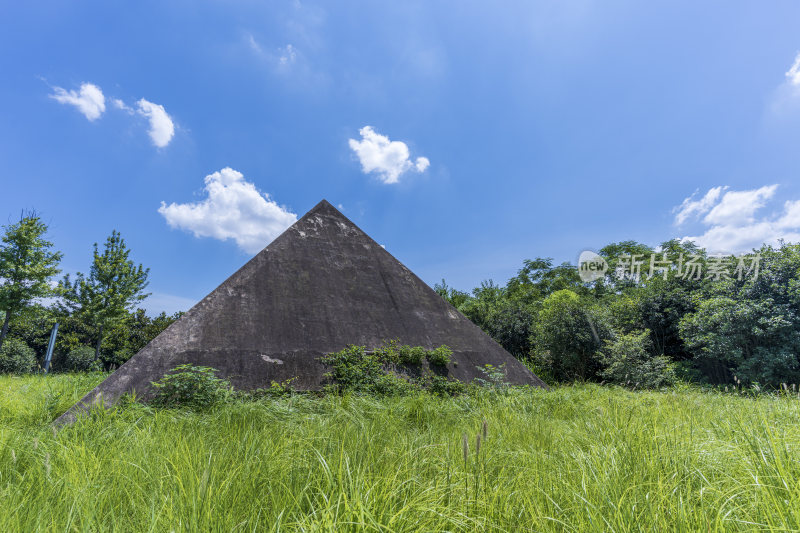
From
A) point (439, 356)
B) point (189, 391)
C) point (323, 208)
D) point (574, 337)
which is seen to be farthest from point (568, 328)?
point (189, 391)

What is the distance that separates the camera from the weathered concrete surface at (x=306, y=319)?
6031mm

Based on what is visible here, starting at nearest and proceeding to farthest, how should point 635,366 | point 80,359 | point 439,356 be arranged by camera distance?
1. point 439,356
2. point 635,366
3. point 80,359

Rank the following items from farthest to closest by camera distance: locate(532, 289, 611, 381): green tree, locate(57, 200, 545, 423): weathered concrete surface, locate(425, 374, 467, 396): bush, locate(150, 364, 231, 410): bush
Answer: locate(532, 289, 611, 381): green tree < locate(425, 374, 467, 396): bush < locate(57, 200, 545, 423): weathered concrete surface < locate(150, 364, 231, 410): bush

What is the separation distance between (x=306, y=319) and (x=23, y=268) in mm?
15732

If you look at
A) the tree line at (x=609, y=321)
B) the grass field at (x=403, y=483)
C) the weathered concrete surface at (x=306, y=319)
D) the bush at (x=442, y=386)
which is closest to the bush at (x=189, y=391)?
the weathered concrete surface at (x=306, y=319)

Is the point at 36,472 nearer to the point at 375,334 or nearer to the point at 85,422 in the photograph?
the point at 85,422

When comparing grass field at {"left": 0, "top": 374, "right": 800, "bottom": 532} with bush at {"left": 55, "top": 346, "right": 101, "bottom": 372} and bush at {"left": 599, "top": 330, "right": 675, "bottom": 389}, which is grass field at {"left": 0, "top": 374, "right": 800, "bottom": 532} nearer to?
bush at {"left": 599, "top": 330, "right": 675, "bottom": 389}

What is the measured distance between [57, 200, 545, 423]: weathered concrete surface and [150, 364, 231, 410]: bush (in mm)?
344

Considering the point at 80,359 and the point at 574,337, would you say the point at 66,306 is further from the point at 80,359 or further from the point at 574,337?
the point at 574,337

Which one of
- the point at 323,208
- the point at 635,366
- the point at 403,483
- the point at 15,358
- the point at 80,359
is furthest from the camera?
the point at 80,359

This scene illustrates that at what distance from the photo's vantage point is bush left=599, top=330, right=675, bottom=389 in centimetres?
1247

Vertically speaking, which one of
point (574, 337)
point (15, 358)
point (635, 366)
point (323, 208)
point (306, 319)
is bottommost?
point (15, 358)

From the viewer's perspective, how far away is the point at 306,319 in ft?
24.4

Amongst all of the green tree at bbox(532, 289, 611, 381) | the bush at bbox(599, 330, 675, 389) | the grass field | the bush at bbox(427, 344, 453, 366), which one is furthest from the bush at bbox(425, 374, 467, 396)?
the green tree at bbox(532, 289, 611, 381)
